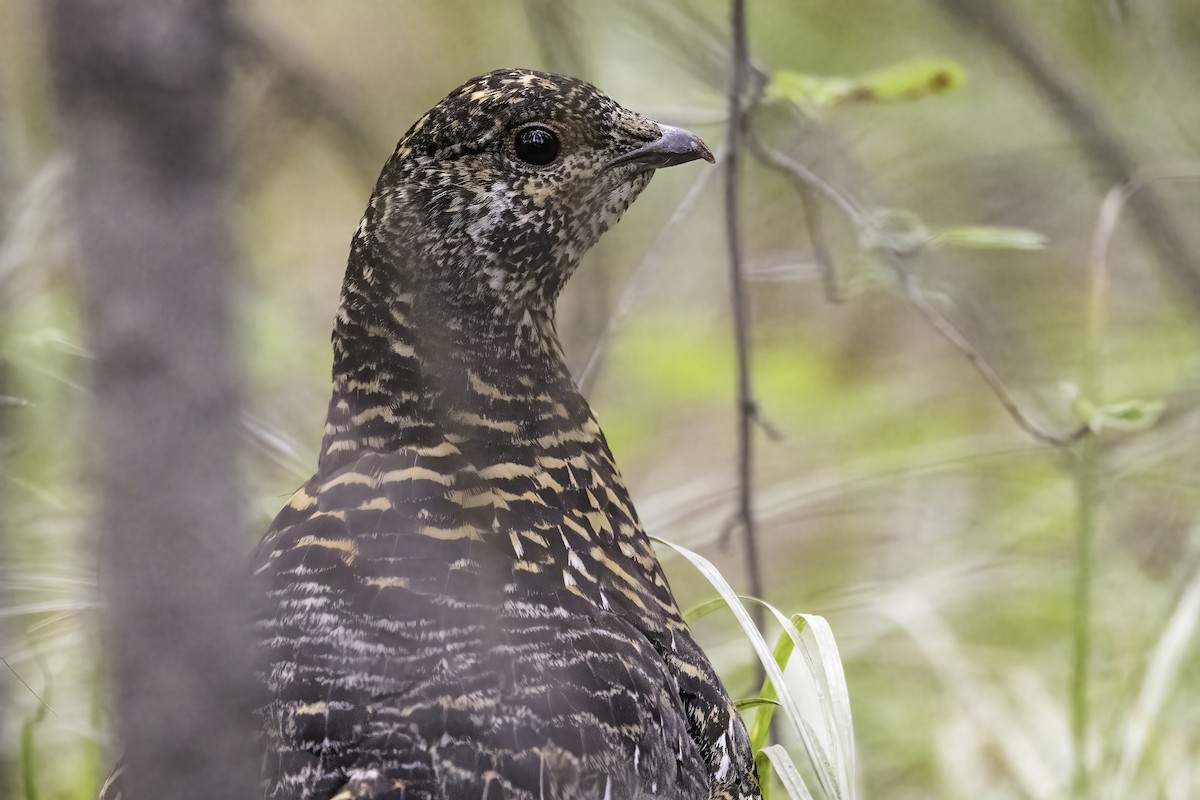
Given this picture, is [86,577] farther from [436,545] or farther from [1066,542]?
[1066,542]

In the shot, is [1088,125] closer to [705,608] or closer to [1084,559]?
[1084,559]

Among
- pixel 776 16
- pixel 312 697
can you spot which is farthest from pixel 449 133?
pixel 776 16

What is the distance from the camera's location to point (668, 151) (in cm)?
216

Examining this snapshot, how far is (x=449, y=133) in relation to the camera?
2133 mm

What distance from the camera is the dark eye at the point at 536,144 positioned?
2141 mm

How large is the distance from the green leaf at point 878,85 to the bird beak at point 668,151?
513 mm

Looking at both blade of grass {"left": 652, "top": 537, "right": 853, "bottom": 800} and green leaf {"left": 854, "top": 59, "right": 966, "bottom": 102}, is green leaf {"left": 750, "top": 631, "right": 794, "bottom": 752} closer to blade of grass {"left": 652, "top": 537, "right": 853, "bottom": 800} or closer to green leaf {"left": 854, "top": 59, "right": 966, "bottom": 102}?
blade of grass {"left": 652, "top": 537, "right": 853, "bottom": 800}

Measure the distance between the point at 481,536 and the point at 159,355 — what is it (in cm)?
115

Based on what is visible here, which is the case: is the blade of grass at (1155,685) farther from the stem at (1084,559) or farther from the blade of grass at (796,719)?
the blade of grass at (796,719)

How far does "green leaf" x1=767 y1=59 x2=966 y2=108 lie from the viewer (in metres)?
2.63

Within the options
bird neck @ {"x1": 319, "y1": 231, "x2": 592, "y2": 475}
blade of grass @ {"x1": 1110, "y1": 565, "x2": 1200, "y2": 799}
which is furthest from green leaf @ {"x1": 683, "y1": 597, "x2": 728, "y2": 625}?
blade of grass @ {"x1": 1110, "y1": 565, "x2": 1200, "y2": 799}

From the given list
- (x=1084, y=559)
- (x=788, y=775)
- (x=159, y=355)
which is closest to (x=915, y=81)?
(x=1084, y=559)

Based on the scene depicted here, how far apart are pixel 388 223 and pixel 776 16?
14.2ft

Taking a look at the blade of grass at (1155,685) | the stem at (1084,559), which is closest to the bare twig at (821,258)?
the stem at (1084,559)
